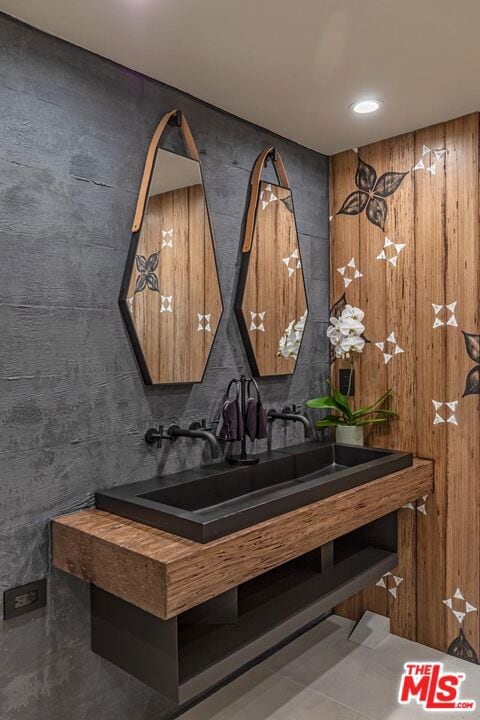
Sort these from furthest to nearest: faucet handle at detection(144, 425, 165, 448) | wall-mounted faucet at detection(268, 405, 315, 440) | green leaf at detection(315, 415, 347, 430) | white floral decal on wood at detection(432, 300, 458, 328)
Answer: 1. green leaf at detection(315, 415, 347, 430)
2. white floral decal on wood at detection(432, 300, 458, 328)
3. wall-mounted faucet at detection(268, 405, 315, 440)
4. faucet handle at detection(144, 425, 165, 448)

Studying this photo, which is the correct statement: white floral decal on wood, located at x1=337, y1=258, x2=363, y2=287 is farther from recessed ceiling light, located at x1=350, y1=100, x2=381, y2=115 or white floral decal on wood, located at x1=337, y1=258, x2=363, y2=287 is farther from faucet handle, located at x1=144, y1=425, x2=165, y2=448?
faucet handle, located at x1=144, y1=425, x2=165, y2=448

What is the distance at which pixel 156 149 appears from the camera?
212cm

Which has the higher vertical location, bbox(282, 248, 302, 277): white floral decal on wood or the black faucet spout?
bbox(282, 248, 302, 277): white floral decal on wood

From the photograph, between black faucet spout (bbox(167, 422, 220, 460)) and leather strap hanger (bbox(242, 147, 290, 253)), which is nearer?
black faucet spout (bbox(167, 422, 220, 460))

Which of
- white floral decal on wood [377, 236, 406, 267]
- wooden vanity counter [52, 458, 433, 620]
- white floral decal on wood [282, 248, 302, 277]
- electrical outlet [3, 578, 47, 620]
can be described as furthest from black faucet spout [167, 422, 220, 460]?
white floral decal on wood [377, 236, 406, 267]

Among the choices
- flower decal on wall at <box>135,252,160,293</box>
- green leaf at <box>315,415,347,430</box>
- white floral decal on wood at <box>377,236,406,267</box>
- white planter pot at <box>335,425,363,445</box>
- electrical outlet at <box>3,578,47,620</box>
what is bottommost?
electrical outlet at <box>3,578,47,620</box>

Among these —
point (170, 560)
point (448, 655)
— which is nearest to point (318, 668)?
point (448, 655)

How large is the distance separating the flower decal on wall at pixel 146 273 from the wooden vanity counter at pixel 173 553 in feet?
2.75

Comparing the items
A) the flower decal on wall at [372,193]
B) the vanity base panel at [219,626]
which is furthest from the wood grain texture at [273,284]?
the vanity base panel at [219,626]

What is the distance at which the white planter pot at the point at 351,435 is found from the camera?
2.81 m

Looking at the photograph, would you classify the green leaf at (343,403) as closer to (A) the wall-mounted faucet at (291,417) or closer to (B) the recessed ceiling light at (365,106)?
(A) the wall-mounted faucet at (291,417)

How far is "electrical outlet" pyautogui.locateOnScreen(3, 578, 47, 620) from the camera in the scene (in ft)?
5.72

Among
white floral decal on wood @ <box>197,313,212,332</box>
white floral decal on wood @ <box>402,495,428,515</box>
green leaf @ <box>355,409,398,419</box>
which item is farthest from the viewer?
green leaf @ <box>355,409,398,419</box>

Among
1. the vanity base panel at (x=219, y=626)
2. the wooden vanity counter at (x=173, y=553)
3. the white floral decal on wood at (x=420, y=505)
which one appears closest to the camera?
the wooden vanity counter at (x=173, y=553)
